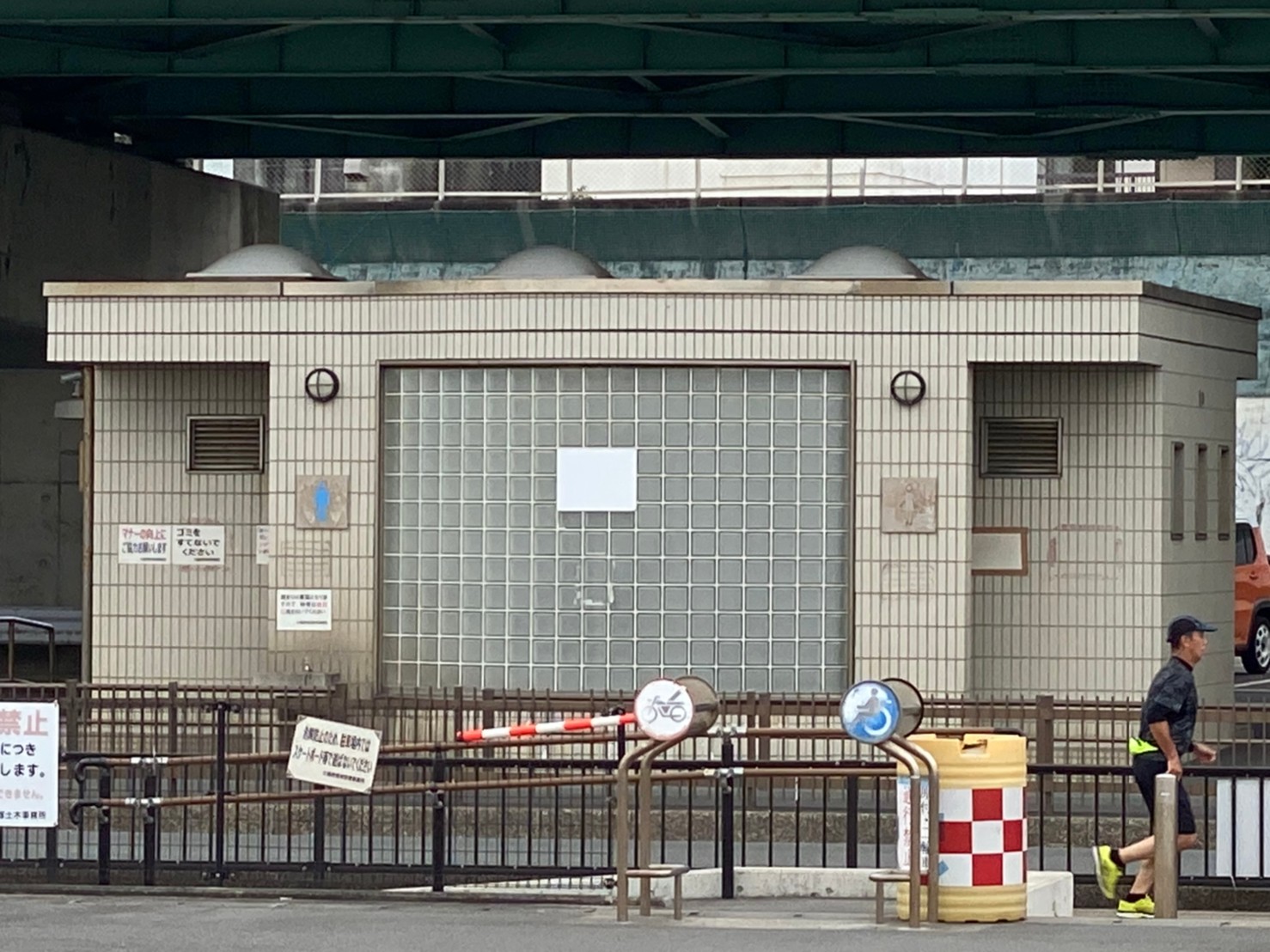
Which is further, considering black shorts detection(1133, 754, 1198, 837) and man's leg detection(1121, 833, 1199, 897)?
black shorts detection(1133, 754, 1198, 837)

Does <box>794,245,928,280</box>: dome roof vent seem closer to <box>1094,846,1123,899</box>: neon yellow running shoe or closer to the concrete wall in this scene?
<box>1094,846,1123,899</box>: neon yellow running shoe

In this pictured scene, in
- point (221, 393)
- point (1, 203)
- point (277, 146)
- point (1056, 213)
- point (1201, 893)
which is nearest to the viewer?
point (1201, 893)

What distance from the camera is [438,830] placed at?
15.6m

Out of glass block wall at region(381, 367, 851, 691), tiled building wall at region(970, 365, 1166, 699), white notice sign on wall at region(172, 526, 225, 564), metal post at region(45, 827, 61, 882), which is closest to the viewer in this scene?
metal post at region(45, 827, 61, 882)

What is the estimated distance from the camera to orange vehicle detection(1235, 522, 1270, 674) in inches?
1409

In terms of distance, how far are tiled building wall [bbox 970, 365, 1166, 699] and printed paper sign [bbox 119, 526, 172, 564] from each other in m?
6.92

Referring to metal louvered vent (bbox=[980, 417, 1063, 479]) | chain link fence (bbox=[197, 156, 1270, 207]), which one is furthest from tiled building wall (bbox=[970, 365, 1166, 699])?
chain link fence (bbox=[197, 156, 1270, 207])

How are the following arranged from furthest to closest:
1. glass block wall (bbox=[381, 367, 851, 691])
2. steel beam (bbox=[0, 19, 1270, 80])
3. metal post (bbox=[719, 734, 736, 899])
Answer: steel beam (bbox=[0, 19, 1270, 80]), glass block wall (bbox=[381, 367, 851, 691]), metal post (bbox=[719, 734, 736, 899])

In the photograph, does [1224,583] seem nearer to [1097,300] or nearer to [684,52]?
[1097,300]

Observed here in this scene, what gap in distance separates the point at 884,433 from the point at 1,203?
11.7 m

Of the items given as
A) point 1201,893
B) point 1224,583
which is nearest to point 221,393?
point 1224,583

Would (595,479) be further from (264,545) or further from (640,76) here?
(640,76)

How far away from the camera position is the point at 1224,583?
24875mm

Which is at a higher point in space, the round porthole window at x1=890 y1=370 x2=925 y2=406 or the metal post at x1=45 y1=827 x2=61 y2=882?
the round porthole window at x1=890 y1=370 x2=925 y2=406
